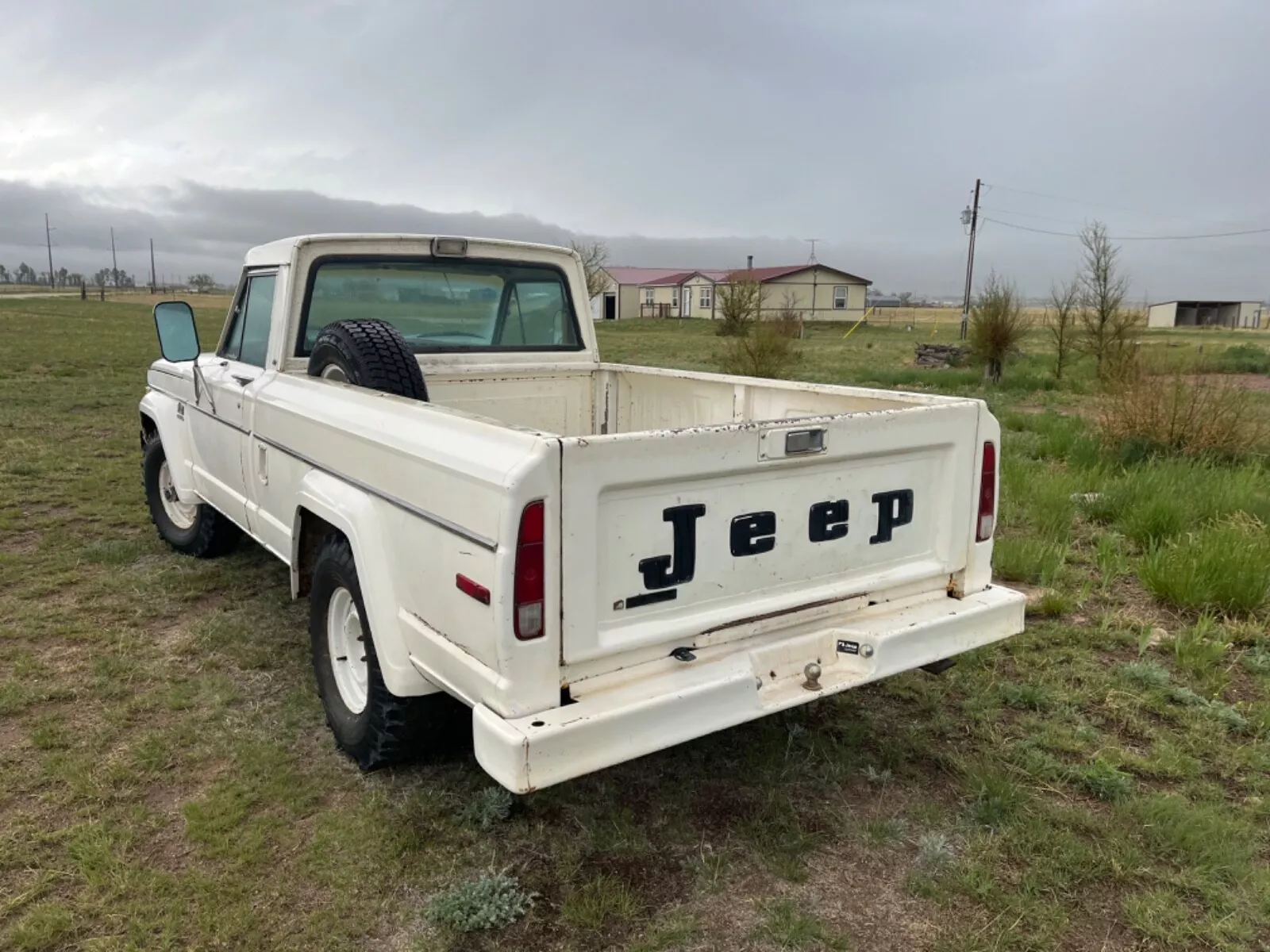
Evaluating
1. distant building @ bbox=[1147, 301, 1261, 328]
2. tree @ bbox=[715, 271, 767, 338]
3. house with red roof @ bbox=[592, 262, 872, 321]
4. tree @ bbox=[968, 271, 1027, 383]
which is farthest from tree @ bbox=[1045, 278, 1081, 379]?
distant building @ bbox=[1147, 301, 1261, 328]

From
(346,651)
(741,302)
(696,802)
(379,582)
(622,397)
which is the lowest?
(696,802)

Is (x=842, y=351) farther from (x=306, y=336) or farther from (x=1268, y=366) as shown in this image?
(x=306, y=336)

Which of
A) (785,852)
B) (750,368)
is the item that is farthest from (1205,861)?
(750,368)

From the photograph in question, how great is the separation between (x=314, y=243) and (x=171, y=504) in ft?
8.55

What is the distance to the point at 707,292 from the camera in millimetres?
61625

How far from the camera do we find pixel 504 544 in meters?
2.24

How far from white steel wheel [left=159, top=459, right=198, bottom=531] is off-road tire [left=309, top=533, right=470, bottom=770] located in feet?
9.02

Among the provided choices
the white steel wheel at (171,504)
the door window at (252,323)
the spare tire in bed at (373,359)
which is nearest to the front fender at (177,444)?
the white steel wheel at (171,504)

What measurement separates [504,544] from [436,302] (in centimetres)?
276

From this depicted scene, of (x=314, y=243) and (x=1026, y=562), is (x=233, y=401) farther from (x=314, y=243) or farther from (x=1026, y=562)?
(x=1026, y=562)

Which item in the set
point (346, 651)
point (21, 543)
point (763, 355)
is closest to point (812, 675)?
point (346, 651)

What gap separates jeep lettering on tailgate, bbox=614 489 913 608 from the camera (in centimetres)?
256

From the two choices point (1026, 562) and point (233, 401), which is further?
point (1026, 562)

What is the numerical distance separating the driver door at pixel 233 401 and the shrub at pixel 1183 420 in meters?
7.06
